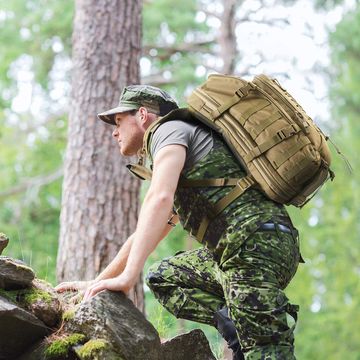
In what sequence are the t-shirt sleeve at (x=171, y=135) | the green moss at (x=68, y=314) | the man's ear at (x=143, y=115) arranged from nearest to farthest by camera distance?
1. the t-shirt sleeve at (x=171, y=135)
2. the green moss at (x=68, y=314)
3. the man's ear at (x=143, y=115)

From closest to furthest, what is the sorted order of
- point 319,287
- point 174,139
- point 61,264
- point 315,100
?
point 174,139 < point 61,264 < point 315,100 < point 319,287

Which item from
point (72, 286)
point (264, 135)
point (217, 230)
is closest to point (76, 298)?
point (72, 286)

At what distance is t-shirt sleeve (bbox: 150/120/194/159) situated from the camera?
3736 millimetres

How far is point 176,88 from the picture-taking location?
16453 mm

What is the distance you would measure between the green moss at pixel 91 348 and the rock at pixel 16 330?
33 cm

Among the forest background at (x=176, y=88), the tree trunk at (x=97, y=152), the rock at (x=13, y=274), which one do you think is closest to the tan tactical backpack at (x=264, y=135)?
the rock at (x=13, y=274)

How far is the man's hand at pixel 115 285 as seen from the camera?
377 centimetres

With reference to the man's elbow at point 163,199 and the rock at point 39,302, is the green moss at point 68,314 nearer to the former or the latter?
the rock at point 39,302

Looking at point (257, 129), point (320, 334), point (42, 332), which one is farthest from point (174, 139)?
point (320, 334)

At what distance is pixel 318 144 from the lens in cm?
384

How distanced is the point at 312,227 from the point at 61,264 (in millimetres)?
17580

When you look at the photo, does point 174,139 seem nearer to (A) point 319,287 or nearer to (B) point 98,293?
(B) point 98,293

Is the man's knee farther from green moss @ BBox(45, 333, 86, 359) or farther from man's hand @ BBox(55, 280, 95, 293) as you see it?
man's hand @ BBox(55, 280, 95, 293)

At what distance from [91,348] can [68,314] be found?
368 millimetres
